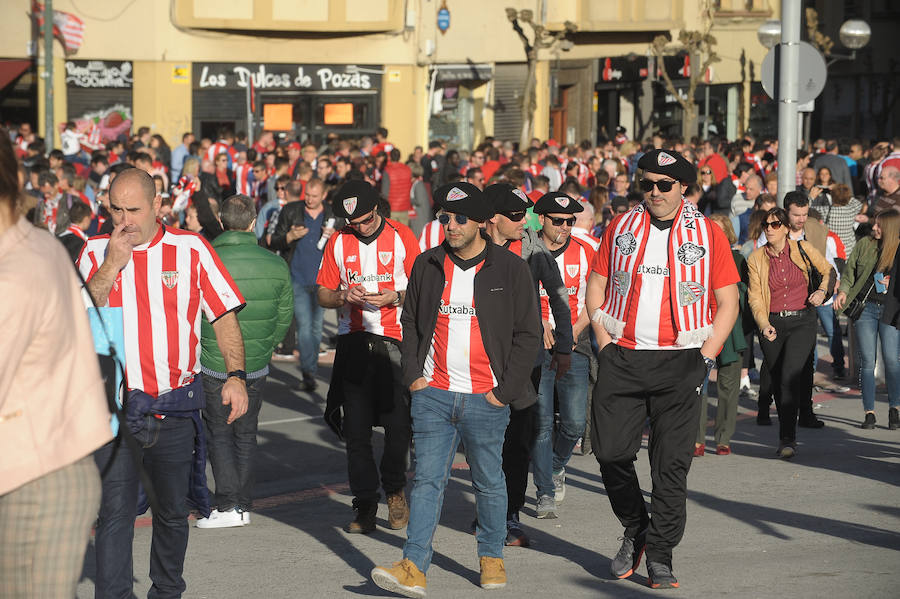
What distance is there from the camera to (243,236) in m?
8.64

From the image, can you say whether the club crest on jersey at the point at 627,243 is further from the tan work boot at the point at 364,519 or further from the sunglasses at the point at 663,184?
the tan work boot at the point at 364,519

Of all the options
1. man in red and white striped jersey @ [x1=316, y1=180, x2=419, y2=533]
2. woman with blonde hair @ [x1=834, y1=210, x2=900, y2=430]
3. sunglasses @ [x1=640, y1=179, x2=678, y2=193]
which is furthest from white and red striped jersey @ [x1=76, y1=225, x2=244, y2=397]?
woman with blonde hair @ [x1=834, y1=210, x2=900, y2=430]

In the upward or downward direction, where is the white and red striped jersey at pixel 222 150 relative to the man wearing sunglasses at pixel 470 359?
upward

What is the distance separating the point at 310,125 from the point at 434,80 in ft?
11.1

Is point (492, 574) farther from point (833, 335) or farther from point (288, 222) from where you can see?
point (833, 335)

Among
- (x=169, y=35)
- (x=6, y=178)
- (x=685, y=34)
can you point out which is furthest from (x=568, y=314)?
(x=685, y=34)

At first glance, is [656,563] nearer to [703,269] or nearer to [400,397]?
[703,269]

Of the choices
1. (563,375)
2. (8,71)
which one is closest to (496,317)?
(563,375)

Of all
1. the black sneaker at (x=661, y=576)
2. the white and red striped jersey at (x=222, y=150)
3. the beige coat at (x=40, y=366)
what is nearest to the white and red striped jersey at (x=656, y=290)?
the black sneaker at (x=661, y=576)

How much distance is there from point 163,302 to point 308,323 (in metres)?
7.00

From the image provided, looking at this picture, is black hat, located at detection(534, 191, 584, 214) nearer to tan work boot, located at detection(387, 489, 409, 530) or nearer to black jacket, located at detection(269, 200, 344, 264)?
tan work boot, located at detection(387, 489, 409, 530)

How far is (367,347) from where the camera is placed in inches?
319

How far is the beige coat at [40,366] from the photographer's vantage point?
12.3 ft

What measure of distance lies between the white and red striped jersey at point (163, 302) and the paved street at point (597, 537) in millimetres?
1325
